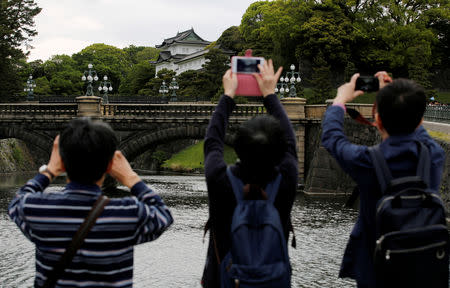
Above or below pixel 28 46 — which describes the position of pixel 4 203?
below

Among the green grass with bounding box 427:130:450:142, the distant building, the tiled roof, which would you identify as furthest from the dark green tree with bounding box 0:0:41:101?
the tiled roof

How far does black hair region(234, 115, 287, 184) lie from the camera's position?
272 cm

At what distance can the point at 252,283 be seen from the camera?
263 centimetres

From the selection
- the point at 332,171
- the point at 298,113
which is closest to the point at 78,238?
the point at 332,171

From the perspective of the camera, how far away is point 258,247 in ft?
8.75

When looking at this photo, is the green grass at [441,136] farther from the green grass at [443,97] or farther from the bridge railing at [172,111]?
the green grass at [443,97]

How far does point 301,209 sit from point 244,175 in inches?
656

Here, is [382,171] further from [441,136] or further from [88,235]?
[441,136]

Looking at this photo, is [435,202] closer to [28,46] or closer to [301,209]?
[301,209]

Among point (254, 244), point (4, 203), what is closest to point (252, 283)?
point (254, 244)

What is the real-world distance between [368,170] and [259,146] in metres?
0.60

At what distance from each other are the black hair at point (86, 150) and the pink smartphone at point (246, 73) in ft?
2.66

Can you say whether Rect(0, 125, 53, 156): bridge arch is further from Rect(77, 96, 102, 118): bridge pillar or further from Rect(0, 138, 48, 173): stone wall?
Rect(0, 138, 48, 173): stone wall

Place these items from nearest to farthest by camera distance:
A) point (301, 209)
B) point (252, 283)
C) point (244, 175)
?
1. point (252, 283)
2. point (244, 175)
3. point (301, 209)
